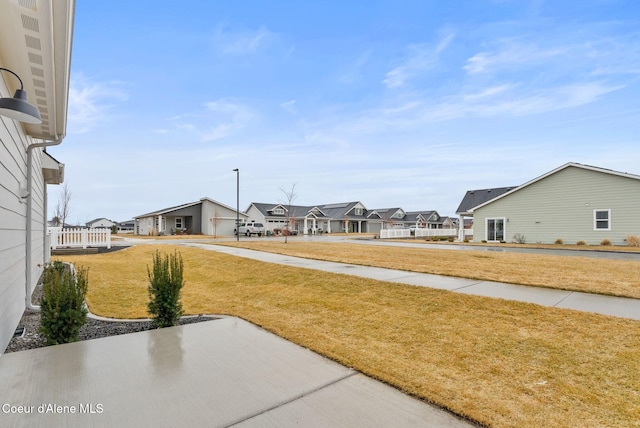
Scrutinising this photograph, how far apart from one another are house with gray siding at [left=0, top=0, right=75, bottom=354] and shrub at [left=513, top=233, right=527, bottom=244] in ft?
86.5

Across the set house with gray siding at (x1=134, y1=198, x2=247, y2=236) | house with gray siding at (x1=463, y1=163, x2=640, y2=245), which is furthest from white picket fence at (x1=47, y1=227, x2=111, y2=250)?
house with gray siding at (x1=463, y1=163, x2=640, y2=245)

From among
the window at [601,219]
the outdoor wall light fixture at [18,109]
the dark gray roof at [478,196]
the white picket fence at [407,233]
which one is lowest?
the white picket fence at [407,233]

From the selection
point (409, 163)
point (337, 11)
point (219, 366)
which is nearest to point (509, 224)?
point (409, 163)

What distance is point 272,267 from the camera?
917 cm

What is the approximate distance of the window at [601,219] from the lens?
64.9 ft

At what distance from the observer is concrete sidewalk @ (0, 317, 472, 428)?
2275 mm

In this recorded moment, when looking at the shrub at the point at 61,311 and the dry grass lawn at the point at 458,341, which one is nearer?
the dry grass lawn at the point at 458,341

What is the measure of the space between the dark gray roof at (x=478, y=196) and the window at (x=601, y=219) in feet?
38.0

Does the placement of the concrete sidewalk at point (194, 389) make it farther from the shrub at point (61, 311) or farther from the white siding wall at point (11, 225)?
the white siding wall at point (11, 225)

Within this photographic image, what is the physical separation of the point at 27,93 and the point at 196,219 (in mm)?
37330

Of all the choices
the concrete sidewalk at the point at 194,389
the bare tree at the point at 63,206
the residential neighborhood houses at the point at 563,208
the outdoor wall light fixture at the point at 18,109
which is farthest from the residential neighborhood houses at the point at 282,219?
the outdoor wall light fixture at the point at 18,109

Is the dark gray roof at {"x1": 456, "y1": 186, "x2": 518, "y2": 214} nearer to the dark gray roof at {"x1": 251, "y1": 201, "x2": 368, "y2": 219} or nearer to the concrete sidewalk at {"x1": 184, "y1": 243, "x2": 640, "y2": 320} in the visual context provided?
the dark gray roof at {"x1": 251, "y1": 201, "x2": 368, "y2": 219}

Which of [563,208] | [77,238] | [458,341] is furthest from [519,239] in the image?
[77,238]

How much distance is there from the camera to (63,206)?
1469 inches
